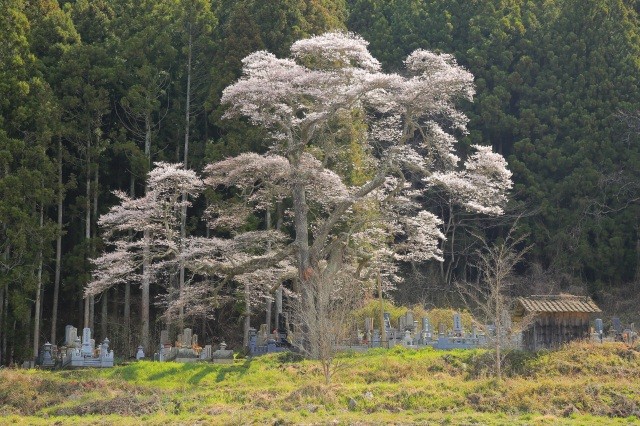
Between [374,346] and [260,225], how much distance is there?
28.7ft

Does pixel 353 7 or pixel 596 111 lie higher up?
pixel 353 7

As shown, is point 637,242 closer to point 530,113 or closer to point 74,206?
point 530,113

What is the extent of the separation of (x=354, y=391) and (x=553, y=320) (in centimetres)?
636

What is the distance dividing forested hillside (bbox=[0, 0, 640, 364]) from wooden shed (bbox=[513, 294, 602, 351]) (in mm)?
9683

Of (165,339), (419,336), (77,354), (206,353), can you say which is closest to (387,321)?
(419,336)

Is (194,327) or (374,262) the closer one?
(374,262)

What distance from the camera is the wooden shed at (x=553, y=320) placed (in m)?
26.9

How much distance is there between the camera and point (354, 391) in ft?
80.0

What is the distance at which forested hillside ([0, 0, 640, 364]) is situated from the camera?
112 ft

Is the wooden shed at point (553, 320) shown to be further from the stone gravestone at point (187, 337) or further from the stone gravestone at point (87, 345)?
the stone gravestone at point (87, 345)

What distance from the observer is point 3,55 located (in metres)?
34.4

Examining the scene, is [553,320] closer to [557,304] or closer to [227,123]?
[557,304]

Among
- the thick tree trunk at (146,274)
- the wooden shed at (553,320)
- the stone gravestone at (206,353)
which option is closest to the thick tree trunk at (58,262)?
the thick tree trunk at (146,274)

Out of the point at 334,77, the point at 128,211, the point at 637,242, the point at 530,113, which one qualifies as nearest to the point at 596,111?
the point at 530,113
